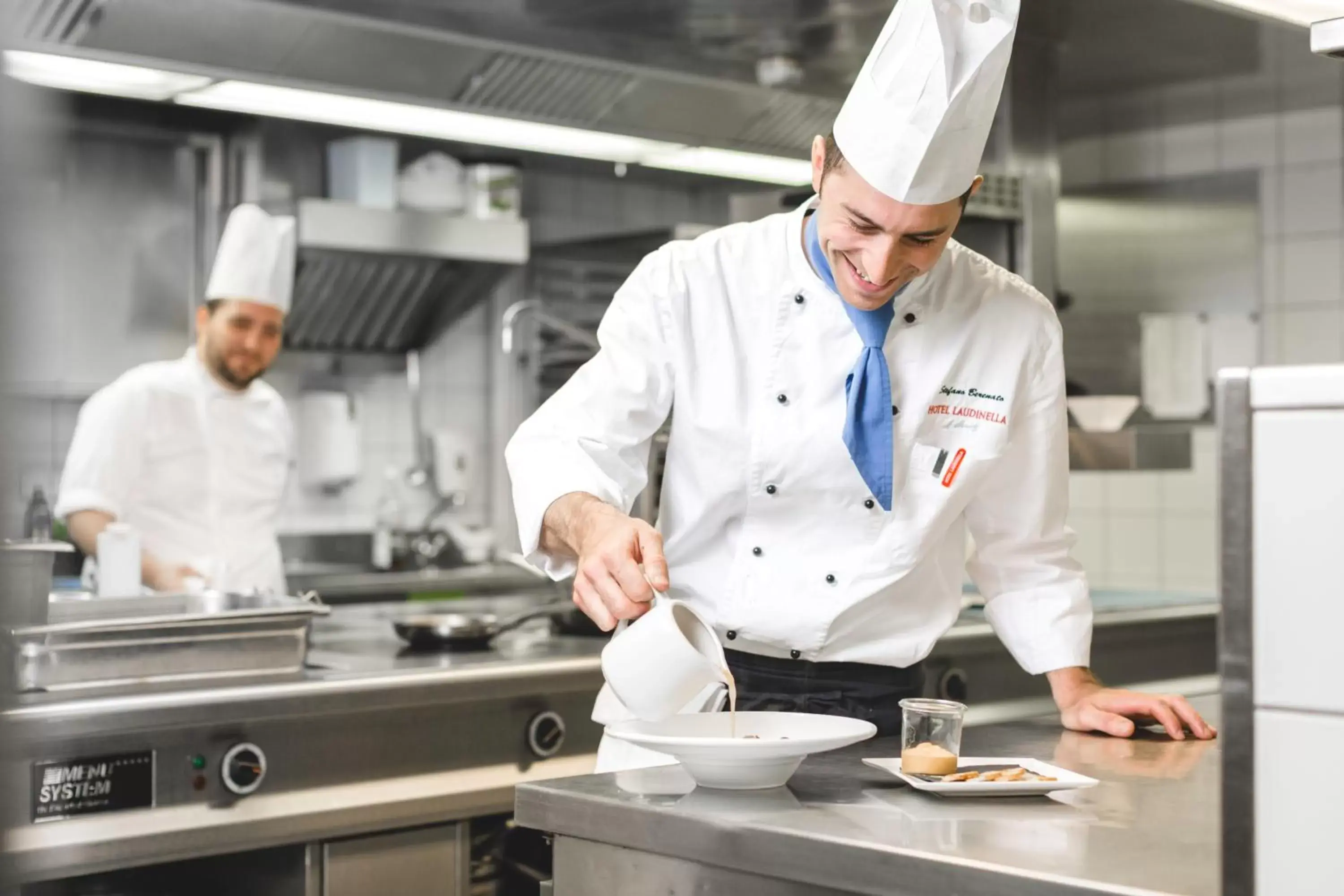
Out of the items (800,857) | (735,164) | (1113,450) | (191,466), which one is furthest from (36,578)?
(735,164)

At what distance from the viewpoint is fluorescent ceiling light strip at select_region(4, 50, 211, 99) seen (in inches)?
124

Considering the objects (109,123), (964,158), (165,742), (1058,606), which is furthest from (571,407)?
(109,123)

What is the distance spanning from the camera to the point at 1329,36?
148 cm

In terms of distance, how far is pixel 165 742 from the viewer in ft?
8.05

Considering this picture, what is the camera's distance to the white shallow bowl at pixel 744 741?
1436 mm

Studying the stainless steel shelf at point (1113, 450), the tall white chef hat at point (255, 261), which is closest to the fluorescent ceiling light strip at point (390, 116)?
the tall white chef hat at point (255, 261)

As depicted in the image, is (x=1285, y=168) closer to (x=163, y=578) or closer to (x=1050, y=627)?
(x=1050, y=627)

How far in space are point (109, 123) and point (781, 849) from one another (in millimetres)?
4497

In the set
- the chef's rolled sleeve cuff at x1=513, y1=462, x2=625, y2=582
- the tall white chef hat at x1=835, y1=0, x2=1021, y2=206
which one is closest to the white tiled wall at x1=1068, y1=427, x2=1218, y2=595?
the tall white chef hat at x1=835, y1=0, x2=1021, y2=206

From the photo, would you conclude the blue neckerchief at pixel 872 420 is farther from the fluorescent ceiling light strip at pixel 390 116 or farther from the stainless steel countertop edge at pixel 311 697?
the fluorescent ceiling light strip at pixel 390 116

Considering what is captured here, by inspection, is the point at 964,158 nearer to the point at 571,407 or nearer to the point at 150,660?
the point at 571,407

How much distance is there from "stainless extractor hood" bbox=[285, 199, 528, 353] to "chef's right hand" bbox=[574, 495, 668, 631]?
3.62 metres

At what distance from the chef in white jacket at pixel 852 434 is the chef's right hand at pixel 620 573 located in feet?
0.84

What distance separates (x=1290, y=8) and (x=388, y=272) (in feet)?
12.2
